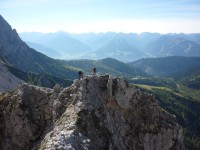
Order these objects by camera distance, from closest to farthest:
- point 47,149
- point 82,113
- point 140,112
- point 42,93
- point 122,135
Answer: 1. point 47,149
2. point 82,113
3. point 122,135
4. point 140,112
5. point 42,93

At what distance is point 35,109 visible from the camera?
42.7 metres

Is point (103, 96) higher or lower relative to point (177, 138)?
higher

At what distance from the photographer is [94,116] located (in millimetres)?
34844

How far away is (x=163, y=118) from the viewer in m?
42.2

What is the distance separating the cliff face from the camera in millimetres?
34469

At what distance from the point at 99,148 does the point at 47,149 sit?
701 centimetres

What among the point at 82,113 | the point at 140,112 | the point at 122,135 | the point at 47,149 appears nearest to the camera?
the point at 47,149

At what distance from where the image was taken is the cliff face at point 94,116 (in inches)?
1357

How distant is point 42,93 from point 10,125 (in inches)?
241

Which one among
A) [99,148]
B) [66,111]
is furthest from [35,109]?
[99,148]

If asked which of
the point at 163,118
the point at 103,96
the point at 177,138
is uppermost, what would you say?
the point at 103,96

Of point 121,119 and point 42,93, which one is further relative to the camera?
point 42,93

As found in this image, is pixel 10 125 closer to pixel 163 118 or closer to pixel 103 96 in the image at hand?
pixel 103 96

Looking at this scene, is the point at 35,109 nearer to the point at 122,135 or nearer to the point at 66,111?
the point at 66,111
